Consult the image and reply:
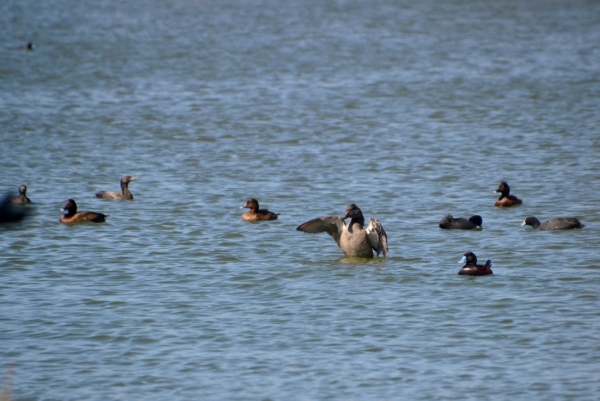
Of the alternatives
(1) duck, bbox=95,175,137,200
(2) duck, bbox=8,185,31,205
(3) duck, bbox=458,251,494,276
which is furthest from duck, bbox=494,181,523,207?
(2) duck, bbox=8,185,31,205

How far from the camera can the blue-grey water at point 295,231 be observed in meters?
10.4

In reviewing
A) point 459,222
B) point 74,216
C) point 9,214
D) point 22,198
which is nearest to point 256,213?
point 74,216

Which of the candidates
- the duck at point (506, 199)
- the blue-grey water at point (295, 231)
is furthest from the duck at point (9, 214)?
the duck at point (506, 199)

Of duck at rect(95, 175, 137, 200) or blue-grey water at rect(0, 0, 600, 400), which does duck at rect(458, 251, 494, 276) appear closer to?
blue-grey water at rect(0, 0, 600, 400)

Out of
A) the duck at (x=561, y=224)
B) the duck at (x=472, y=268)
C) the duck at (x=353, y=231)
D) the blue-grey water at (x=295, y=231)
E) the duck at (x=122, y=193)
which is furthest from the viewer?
the duck at (x=122, y=193)

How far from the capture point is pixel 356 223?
14547 mm

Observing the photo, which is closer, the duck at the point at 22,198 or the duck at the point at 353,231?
the duck at the point at 353,231

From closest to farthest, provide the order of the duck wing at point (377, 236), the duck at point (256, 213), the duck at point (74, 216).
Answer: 1. the duck wing at point (377, 236)
2. the duck at point (74, 216)
3. the duck at point (256, 213)

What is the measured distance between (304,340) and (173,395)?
1.86m

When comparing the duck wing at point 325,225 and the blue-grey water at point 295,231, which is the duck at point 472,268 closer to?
the blue-grey water at point 295,231

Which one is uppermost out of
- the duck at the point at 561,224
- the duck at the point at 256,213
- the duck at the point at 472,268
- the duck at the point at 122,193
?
the duck at the point at 122,193

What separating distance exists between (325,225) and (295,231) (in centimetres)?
175

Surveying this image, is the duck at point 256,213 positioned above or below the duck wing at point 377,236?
above

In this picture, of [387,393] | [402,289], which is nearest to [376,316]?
[402,289]
